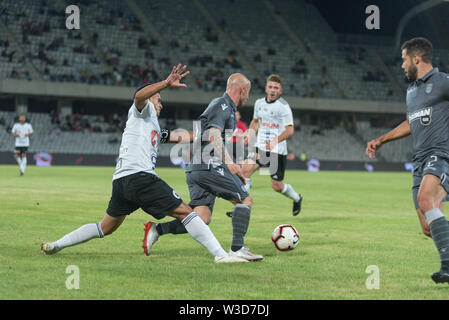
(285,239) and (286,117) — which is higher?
(286,117)

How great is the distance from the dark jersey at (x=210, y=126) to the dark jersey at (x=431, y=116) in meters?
2.20

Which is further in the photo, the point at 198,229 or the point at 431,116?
the point at 198,229

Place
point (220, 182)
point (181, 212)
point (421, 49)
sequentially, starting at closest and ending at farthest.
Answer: point (421, 49)
point (181, 212)
point (220, 182)

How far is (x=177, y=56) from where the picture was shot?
52000mm

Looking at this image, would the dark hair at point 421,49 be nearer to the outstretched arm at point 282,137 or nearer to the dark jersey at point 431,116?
the dark jersey at point 431,116

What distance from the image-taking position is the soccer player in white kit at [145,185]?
680 cm

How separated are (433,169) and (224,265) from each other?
2.44 m

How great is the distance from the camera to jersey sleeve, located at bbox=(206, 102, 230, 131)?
24.7 feet

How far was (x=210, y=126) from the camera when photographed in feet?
24.8

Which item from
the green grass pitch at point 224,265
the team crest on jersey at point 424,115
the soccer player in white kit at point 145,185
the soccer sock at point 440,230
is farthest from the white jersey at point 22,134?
the soccer sock at point 440,230

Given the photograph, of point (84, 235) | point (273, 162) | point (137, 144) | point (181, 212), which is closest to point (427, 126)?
point (181, 212)

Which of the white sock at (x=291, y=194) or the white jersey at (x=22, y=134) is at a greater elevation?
the white jersey at (x=22, y=134)

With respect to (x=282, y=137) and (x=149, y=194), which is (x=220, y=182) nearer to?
(x=149, y=194)
